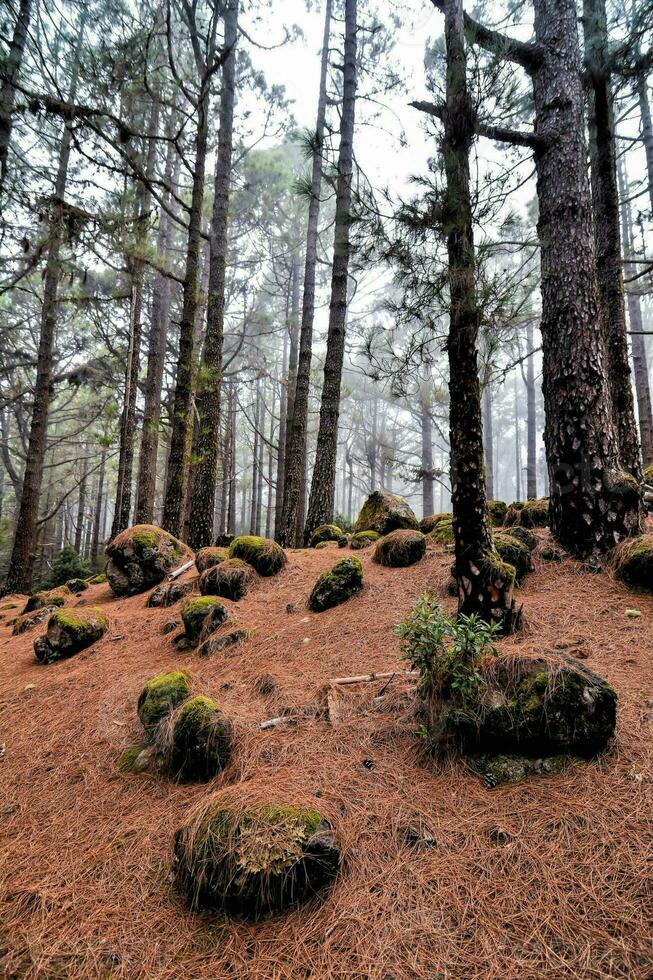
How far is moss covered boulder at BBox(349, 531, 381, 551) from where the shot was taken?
6.32 meters

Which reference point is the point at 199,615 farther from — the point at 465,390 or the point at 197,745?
the point at 465,390

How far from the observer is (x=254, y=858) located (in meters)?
1.62

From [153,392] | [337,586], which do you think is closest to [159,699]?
[337,586]

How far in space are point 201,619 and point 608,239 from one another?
23.1 feet

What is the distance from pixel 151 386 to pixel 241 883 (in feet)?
36.2

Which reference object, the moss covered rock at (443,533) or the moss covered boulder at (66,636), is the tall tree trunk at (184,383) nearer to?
the moss covered boulder at (66,636)

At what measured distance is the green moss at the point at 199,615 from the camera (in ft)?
13.4

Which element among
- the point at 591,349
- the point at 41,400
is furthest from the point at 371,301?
the point at 591,349

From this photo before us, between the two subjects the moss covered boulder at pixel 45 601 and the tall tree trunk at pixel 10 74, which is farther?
the moss covered boulder at pixel 45 601

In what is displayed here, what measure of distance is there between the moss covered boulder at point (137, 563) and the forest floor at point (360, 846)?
2901mm

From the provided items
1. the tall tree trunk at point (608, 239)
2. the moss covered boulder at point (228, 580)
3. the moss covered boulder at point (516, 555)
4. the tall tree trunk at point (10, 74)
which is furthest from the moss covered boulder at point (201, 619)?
the tall tree trunk at point (608, 239)

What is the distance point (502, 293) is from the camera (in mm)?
3348

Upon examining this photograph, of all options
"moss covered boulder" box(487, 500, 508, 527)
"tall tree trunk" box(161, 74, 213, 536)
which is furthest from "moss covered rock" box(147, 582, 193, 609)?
"moss covered boulder" box(487, 500, 508, 527)

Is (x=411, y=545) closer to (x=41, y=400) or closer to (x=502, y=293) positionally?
(x=502, y=293)
